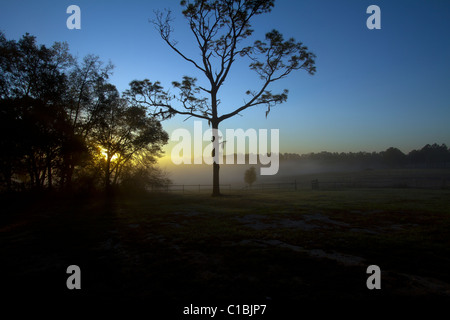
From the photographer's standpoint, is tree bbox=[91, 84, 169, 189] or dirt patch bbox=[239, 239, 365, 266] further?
tree bbox=[91, 84, 169, 189]

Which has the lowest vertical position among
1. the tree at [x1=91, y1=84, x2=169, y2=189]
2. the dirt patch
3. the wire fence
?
the wire fence

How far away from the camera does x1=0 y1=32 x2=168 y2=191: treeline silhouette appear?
616 inches

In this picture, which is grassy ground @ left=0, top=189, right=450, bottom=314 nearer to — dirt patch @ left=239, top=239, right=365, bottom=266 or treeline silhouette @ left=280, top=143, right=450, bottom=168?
dirt patch @ left=239, top=239, right=365, bottom=266

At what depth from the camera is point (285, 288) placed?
11.5 feet

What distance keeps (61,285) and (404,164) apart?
166 m

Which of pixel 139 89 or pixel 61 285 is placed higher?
pixel 139 89

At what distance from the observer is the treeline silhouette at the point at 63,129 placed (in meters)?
15.7

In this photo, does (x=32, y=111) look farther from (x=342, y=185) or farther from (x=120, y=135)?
(x=342, y=185)

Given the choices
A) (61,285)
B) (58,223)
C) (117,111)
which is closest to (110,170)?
(117,111)

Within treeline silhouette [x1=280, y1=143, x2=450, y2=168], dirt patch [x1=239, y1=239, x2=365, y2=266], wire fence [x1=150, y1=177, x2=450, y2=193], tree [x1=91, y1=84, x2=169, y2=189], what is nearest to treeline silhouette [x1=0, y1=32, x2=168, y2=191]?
tree [x1=91, y1=84, x2=169, y2=189]

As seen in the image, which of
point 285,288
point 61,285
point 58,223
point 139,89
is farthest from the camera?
point 139,89

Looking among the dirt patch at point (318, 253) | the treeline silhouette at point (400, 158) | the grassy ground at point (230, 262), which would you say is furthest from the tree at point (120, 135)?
the treeline silhouette at point (400, 158)

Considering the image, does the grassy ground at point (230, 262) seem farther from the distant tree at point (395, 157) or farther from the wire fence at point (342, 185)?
the distant tree at point (395, 157)

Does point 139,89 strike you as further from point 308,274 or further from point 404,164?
point 404,164
